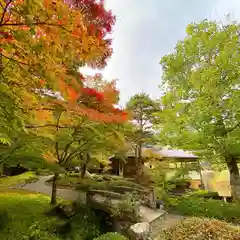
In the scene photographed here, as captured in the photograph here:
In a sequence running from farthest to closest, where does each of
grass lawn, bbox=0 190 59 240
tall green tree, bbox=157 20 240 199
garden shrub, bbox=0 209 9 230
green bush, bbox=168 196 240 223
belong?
tall green tree, bbox=157 20 240 199, green bush, bbox=168 196 240 223, garden shrub, bbox=0 209 9 230, grass lawn, bbox=0 190 59 240

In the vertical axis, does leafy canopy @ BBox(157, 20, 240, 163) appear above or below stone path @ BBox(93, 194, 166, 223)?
above

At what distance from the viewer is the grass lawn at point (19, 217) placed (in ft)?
19.8

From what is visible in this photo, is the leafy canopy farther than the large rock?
Yes

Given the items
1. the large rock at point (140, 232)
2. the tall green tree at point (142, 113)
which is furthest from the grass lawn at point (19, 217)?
the tall green tree at point (142, 113)

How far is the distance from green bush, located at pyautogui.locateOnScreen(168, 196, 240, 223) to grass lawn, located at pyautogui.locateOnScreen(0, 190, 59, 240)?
18.6 feet

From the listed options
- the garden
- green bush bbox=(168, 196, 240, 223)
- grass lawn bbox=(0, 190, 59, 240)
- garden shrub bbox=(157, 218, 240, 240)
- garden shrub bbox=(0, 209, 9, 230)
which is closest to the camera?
the garden

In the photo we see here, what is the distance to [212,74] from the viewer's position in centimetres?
956

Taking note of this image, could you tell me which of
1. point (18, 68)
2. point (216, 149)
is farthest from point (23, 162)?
point (216, 149)

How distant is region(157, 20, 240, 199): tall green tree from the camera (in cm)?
938

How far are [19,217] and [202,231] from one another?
5.27 metres

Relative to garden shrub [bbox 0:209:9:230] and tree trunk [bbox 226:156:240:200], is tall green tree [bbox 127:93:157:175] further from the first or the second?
garden shrub [bbox 0:209:9:230]

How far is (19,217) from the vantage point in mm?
6969

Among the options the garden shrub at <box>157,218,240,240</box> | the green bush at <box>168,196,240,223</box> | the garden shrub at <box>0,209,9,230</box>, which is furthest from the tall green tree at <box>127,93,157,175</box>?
the garden shrub at <box>157,218,240,240</box>

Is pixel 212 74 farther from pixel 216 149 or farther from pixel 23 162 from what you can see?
pixel 23 162
